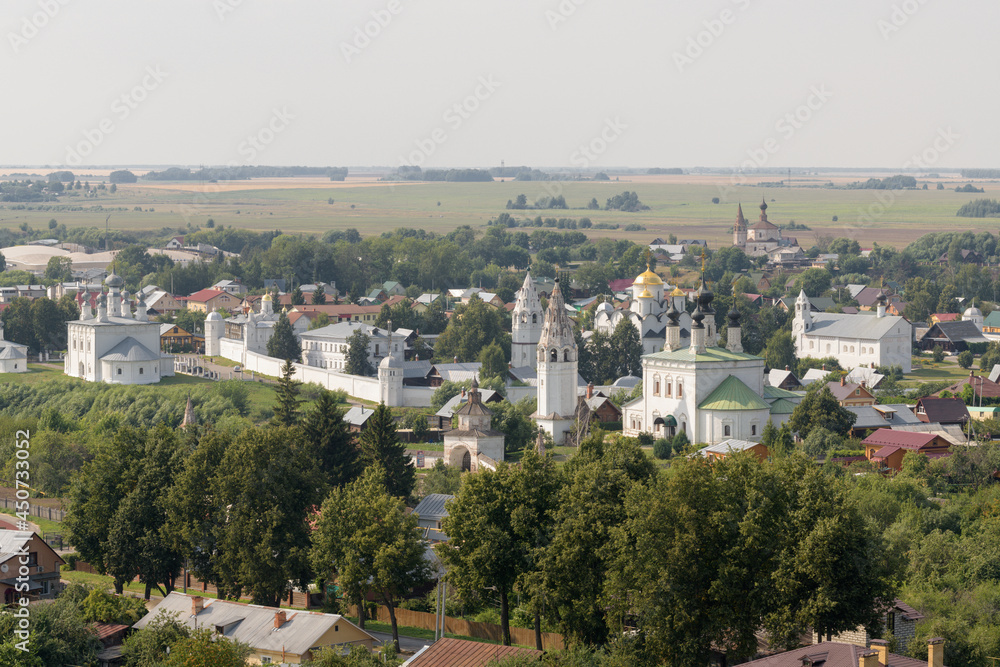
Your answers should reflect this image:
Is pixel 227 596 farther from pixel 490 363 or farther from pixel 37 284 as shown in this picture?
pixel 37 284

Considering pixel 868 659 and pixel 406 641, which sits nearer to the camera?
pixel 868 659

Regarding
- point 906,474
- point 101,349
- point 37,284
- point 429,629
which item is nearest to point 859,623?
point 429,629

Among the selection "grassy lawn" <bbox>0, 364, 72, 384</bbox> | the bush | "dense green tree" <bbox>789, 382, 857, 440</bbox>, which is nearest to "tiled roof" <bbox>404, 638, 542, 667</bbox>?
the bush

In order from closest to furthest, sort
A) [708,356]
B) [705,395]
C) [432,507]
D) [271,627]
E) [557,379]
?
[271,627] → [432,507] → [705,395] → [708,356] → [557,379]

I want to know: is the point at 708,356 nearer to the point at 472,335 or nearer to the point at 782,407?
the point at 782,407

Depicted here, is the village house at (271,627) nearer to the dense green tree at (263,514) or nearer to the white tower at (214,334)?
the dense green tree at (263,514)

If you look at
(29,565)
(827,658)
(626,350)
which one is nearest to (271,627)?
(29,565)
